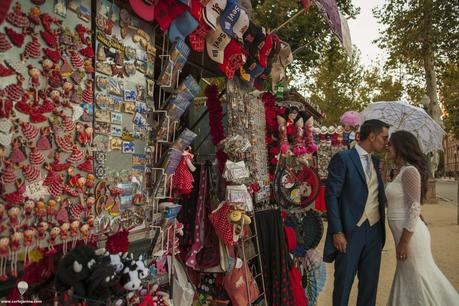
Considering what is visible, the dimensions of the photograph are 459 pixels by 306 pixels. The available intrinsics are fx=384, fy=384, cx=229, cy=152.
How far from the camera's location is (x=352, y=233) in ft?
11.5

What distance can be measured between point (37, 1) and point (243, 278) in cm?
257

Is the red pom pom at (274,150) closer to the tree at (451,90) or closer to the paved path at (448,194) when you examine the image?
the tree at (451,90)

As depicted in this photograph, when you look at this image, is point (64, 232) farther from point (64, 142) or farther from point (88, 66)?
point (88, 66)

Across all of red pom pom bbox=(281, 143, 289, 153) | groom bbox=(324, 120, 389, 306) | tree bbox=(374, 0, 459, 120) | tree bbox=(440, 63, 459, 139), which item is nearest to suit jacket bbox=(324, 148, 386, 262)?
groom bbox=(324, 120, 389, 306)

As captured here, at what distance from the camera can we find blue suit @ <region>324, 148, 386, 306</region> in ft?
11.5

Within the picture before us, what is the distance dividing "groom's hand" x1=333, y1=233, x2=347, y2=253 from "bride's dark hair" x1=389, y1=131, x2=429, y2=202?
2.66ft

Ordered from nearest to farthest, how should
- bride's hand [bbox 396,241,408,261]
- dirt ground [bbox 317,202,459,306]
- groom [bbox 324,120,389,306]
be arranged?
bride's hand [bbox 396,241,408,261]
groom [bbox 324,120,389,306]
dirt ground [bbox 317,202,459,306]

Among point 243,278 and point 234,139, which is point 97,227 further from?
point 243,278

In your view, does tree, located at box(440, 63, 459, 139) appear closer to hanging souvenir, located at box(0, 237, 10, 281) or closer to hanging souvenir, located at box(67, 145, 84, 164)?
hanging souvenir, located at box(67, 145, 84, 164)

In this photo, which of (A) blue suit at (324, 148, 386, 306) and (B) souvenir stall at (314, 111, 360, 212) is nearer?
(A) blue suit at (324, 148, 386, 306)

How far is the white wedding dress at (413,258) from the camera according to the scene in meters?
3.31

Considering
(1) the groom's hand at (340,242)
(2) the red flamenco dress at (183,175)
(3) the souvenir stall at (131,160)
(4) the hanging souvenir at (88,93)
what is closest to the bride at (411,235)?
(1) the groom's hand at (340,242)

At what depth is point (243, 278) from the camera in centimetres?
329

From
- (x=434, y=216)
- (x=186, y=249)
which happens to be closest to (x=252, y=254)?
(x=186, y=249)
